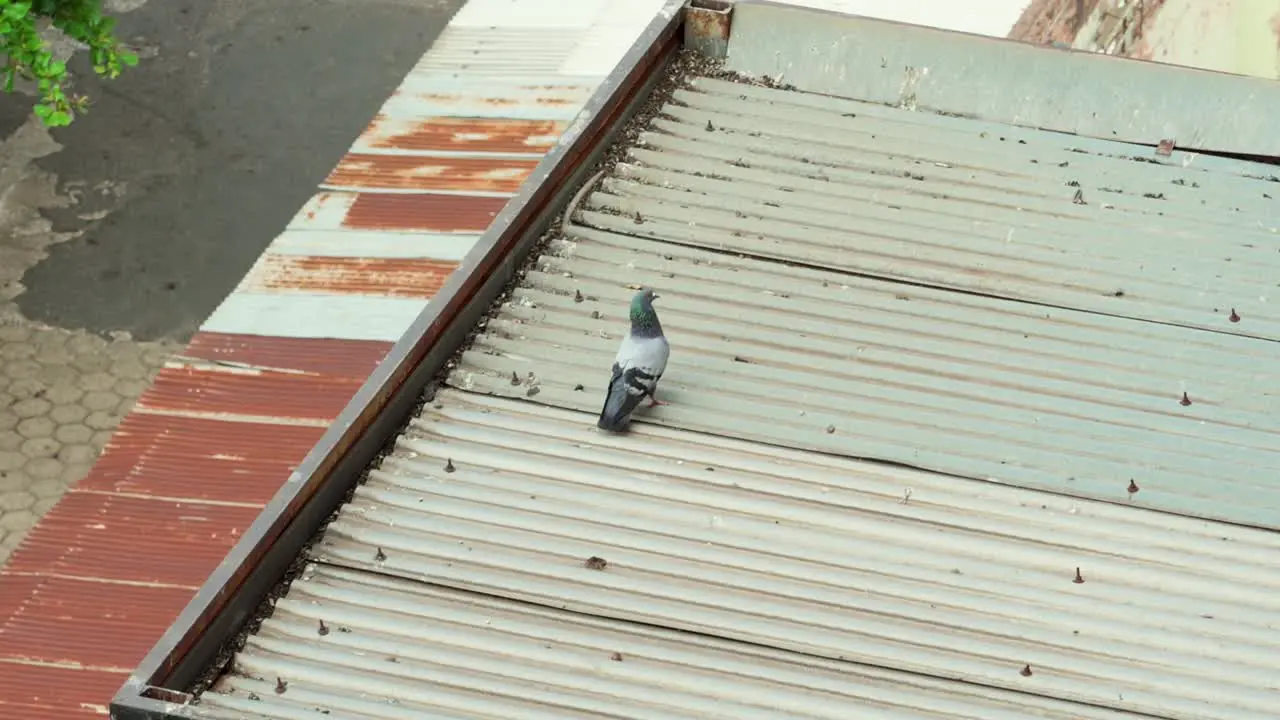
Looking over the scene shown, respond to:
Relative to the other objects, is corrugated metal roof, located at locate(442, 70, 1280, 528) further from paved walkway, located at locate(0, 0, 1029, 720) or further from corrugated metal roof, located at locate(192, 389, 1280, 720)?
paved walkway, located at locate(0, 0, 1029, 720)

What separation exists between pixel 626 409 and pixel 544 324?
106 cm

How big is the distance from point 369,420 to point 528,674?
1583 millimetres

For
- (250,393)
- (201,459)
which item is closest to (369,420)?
(201,459)

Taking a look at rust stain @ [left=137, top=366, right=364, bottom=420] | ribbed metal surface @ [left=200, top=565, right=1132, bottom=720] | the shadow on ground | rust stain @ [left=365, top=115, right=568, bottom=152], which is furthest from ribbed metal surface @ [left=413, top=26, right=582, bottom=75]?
ribbed metal surface @ [left=200, top=565, right=1132, bottom=720]

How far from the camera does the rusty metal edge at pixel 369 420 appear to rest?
634 centimetres

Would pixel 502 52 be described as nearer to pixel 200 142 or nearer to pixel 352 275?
pixel 352 275

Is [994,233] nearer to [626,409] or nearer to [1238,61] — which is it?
[626,409]

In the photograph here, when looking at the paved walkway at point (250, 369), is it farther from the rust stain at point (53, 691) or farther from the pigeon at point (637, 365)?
the pigeon at point (637, 365)

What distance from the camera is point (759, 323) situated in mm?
8641

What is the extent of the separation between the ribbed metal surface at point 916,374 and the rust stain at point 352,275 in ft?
14.1

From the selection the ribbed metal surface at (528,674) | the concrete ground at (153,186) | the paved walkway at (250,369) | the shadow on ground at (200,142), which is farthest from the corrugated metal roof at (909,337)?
the shadow on ground at (200,142)

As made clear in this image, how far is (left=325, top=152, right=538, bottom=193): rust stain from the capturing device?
14320 mm

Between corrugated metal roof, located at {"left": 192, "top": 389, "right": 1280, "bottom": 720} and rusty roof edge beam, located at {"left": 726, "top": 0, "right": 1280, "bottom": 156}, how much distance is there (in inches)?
140

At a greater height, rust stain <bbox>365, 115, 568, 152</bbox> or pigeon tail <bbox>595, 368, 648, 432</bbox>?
rust stain <bbox>365, 115, 568, 152</bbox>
